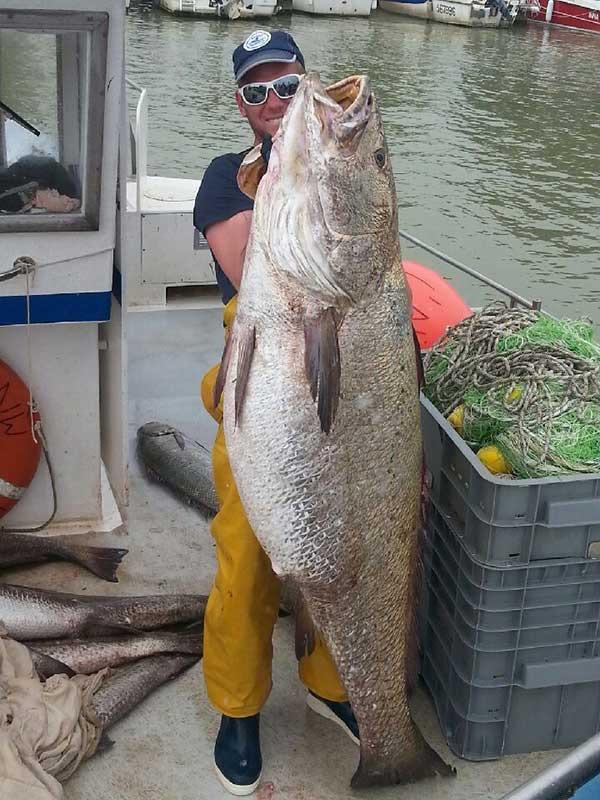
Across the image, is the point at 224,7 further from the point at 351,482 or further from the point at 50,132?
the point at 351,482

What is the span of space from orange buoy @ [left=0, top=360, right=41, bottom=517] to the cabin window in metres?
0.73

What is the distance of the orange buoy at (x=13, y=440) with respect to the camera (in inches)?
160

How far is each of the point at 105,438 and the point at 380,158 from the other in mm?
2534

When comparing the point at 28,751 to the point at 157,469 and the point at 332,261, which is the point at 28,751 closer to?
the point at 332,261

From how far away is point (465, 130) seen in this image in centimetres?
2531

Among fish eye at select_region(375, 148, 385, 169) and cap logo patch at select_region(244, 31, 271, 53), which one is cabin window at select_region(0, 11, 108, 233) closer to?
cap logo patch at select_region(244, 31, 271, 53)

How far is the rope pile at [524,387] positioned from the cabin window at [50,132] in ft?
5.04

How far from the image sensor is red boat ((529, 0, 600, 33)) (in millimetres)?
48406

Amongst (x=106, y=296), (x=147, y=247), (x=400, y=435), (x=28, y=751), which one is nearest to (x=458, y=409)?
(x=400, y=435)

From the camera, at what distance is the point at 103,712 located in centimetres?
330

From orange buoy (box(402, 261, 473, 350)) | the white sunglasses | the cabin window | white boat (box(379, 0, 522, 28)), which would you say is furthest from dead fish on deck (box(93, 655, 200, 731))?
white boat (box(379, 0, 522, 28))

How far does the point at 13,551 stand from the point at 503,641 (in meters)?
2.14

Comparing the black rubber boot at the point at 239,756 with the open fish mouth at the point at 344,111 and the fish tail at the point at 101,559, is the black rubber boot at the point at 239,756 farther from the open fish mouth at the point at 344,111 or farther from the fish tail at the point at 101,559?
the open fish mouth at the point at 344,111

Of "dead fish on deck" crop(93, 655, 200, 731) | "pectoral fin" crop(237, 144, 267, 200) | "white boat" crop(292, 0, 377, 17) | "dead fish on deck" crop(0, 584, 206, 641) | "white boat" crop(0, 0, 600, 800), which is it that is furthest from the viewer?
"white boat" crop(292, 0, 377, 17)
